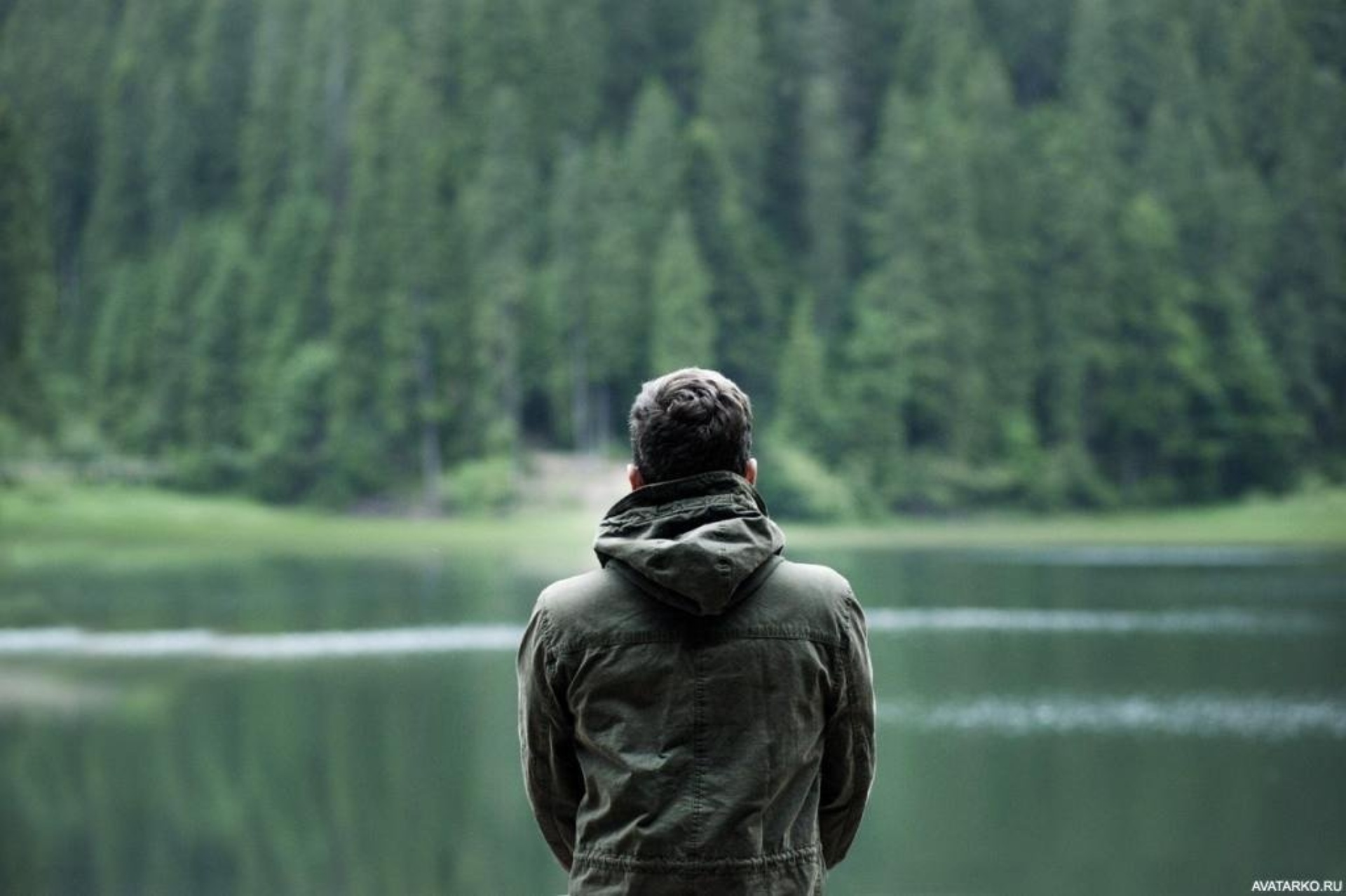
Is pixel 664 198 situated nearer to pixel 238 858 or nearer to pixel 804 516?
pixel 804 516

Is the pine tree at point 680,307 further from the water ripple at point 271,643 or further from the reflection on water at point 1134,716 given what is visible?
the reflection on water at point 1134,716

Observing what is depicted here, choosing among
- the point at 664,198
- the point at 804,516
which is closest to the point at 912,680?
the point at 804,516

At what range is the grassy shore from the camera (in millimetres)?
33125

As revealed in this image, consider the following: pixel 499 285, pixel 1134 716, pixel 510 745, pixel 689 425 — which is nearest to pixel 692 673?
pixel 689 425

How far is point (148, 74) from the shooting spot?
47.1 metres

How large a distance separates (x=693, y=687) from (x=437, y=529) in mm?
35794

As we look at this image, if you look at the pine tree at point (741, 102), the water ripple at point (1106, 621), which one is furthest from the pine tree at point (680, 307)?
the water ripple at point (1106, 621)

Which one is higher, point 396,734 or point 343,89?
point 343,89

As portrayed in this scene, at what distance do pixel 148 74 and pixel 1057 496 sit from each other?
28899mm

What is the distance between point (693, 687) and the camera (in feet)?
6.00

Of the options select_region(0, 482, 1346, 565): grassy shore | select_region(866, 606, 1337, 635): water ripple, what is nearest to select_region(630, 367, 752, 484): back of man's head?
select_region(866, 606, 1337, 635): water ripple

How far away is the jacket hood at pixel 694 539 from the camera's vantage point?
1.77 m

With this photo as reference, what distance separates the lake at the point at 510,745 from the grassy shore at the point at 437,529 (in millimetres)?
8633

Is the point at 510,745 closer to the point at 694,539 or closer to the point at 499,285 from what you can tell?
the point at 694,539
